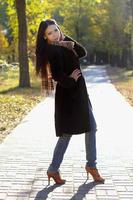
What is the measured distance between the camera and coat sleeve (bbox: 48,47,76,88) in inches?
231

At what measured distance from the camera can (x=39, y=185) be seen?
625 cm

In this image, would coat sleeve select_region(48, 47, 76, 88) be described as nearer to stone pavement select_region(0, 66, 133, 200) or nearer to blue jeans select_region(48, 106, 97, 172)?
blue jeans select_region(48, 106, 97, 172)

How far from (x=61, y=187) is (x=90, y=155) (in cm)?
53

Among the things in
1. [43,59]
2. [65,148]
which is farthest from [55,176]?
[43,59]

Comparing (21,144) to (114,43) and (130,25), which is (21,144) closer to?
(130,25)

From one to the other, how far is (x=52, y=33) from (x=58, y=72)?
50 cm

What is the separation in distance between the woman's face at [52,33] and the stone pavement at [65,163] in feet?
5.76

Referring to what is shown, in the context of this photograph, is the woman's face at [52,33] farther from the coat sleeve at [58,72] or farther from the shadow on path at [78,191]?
the shadow on path at [78,191]

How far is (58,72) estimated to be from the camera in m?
5.90

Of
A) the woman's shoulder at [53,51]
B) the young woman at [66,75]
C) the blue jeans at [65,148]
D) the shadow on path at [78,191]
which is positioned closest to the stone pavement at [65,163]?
the shadow on path at [78,191]

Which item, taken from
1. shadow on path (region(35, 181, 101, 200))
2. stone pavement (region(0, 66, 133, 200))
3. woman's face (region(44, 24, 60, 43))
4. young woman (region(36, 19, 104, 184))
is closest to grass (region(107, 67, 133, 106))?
stone pavement (region(0, 66, 133, 200))

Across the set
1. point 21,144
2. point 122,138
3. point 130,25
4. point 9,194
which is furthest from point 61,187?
point 130,25

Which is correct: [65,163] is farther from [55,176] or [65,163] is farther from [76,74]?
[76,74]

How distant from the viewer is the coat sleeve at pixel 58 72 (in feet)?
19.2
